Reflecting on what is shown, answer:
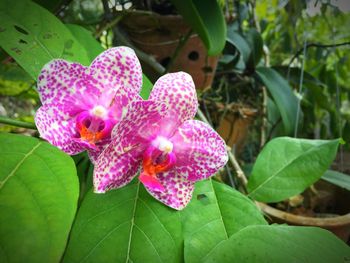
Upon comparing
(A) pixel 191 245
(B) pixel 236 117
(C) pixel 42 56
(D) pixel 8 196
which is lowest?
(B) pixel 236 117

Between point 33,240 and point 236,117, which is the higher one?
point 33,240

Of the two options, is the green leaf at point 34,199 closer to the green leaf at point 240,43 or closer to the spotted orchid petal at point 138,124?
the spotted orchid petal at point 138,124

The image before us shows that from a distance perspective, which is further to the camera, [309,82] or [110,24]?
[309,82]

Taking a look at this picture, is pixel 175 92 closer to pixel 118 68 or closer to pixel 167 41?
pixel 118 68

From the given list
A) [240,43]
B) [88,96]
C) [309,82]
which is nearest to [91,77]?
[88,96]

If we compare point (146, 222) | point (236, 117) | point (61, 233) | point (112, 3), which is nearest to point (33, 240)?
point (61, 233)

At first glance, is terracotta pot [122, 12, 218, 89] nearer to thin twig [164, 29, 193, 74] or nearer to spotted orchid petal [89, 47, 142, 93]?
thin twig [164, 29, 193, 74]

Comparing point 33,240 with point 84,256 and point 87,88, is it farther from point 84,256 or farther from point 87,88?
point 87,88

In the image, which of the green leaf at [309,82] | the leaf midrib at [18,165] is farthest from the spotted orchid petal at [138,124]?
the green leaf at [309,82]
